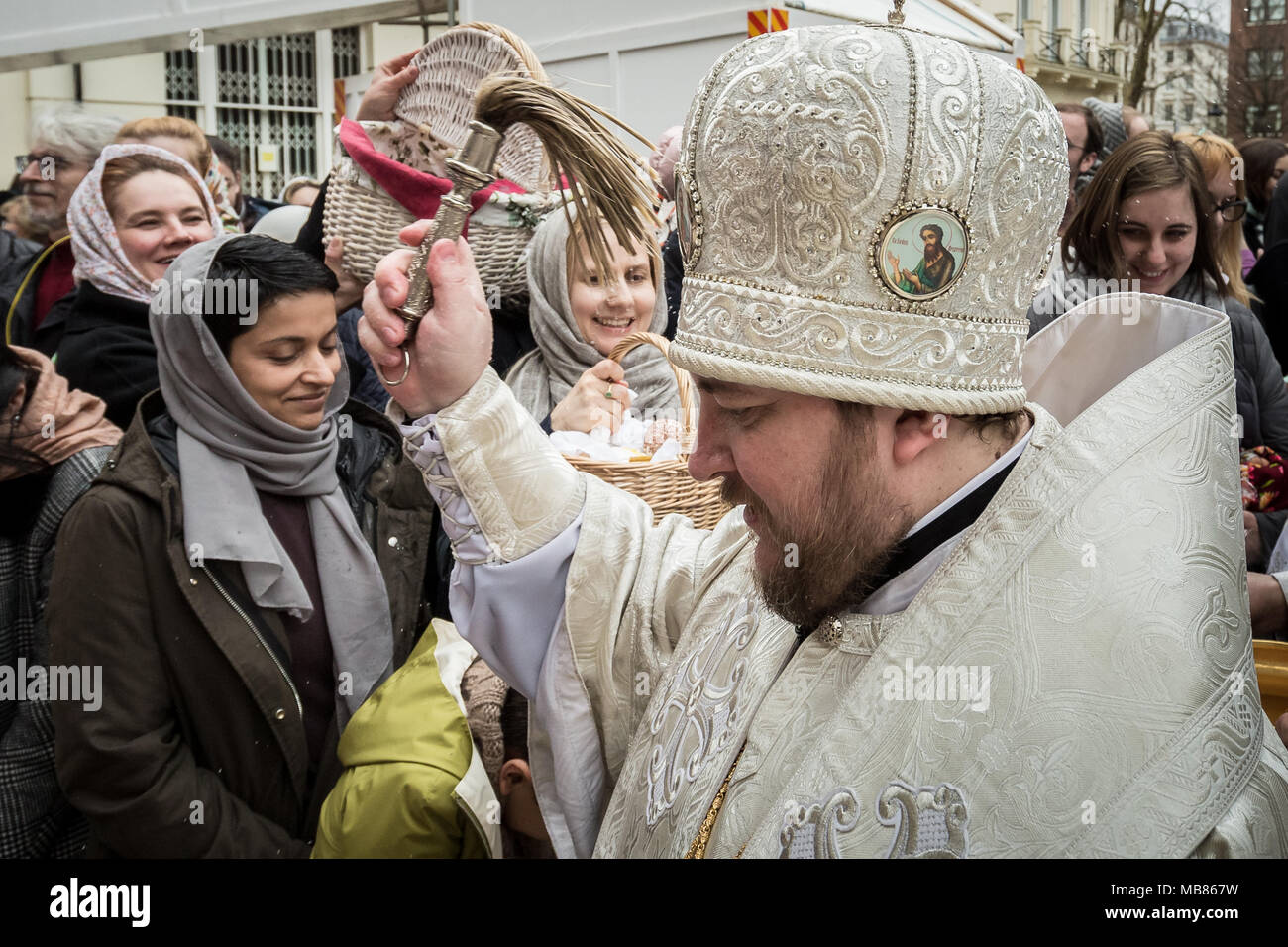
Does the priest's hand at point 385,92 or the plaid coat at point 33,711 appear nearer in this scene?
the plaid coat at point 33,711

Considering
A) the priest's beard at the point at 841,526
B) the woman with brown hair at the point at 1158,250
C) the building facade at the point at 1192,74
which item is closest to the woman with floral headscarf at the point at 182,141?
the woman with brown hair at the point at 1158,250

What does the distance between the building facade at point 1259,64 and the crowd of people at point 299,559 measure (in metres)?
11.0

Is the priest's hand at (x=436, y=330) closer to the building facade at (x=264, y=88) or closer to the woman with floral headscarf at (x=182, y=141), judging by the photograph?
the woman with floral headscarf at (x=182, y=141)

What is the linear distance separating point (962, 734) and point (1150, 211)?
9.91 feet

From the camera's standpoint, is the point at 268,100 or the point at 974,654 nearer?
the point at 974,654

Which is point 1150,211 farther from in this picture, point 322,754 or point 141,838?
point 141,838

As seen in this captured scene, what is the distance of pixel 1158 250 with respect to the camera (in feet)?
13.5

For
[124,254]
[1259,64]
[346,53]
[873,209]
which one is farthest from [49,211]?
[1259,64]

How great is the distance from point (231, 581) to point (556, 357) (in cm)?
143

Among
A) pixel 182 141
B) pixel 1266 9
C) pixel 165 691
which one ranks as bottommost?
pixel 165 691

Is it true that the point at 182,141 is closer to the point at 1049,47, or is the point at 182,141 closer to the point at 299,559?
the point at 299,559

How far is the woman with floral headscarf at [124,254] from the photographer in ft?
10.9

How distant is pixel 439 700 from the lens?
108 inches
